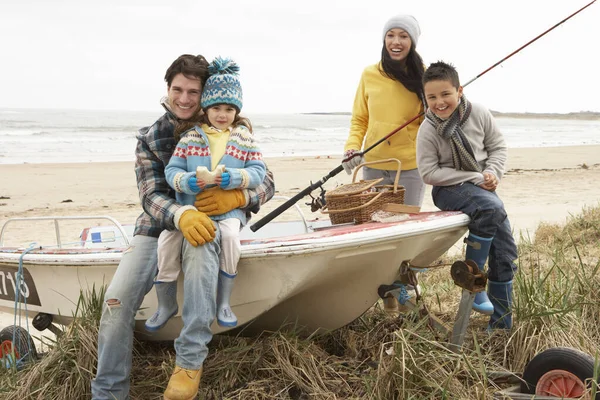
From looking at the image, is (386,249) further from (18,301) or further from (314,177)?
(314,177)

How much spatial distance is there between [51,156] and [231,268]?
2014cm

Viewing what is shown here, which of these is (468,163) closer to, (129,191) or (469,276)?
A: (469,276)

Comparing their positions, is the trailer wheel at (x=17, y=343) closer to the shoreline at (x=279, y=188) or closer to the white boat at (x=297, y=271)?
the white boat at (x=297, y=271)

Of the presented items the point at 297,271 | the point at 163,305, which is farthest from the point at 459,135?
the point at 163,305

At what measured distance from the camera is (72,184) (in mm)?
13648

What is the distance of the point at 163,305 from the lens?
9.93ft

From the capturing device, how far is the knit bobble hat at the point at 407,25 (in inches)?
150

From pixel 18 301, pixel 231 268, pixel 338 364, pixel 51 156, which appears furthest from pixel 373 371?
pixel 51 156

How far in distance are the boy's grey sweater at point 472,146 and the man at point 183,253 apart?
0.88 m

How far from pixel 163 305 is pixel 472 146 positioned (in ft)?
5.98

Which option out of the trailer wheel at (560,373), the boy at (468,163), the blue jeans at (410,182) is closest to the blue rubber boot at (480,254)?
the boy at (468,163)

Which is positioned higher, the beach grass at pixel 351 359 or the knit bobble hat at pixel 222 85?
the knit bobble hat at pixel 222 85

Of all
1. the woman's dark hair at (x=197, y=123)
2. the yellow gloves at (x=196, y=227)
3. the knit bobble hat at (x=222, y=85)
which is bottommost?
the yellow gloves at (x=196, y=227)

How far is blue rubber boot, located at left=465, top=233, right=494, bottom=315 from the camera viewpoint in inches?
122
